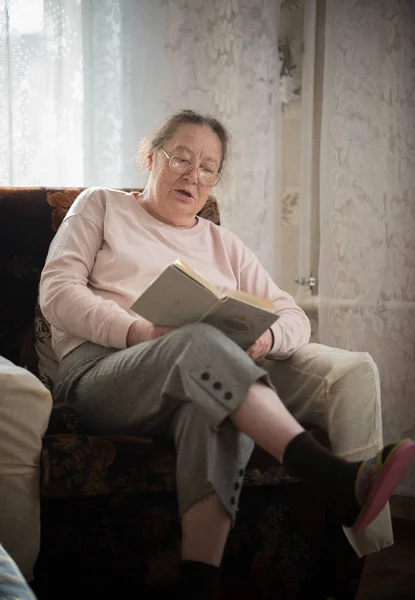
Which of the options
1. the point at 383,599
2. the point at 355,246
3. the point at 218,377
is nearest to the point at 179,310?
the point at 218,377

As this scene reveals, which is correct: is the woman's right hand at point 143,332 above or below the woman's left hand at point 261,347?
above

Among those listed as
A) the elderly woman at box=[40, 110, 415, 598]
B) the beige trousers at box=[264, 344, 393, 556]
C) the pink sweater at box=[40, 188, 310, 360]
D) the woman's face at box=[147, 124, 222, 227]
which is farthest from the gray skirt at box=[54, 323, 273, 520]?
the woman's face at box=[147, 124, 222, 227]

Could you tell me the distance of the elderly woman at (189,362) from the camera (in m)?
1.30

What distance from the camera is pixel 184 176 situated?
1.86 metres

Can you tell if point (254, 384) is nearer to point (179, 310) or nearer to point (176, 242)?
point (179, 310)

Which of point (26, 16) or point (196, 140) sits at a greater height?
point (26, 16)

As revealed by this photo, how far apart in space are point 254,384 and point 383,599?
651mm

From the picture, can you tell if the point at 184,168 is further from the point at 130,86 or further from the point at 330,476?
the point at 330,476

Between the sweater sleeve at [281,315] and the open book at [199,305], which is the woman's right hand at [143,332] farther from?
the sweater sleeve at [281,315]

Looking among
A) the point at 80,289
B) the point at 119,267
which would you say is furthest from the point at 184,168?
the point at 80,289

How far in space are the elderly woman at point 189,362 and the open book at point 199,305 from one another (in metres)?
0.04

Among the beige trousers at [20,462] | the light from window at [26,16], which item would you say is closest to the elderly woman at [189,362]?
the beige trousers at [20,462]

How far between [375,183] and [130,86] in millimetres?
849

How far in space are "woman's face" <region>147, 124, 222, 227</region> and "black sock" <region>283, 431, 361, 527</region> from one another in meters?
0.82
